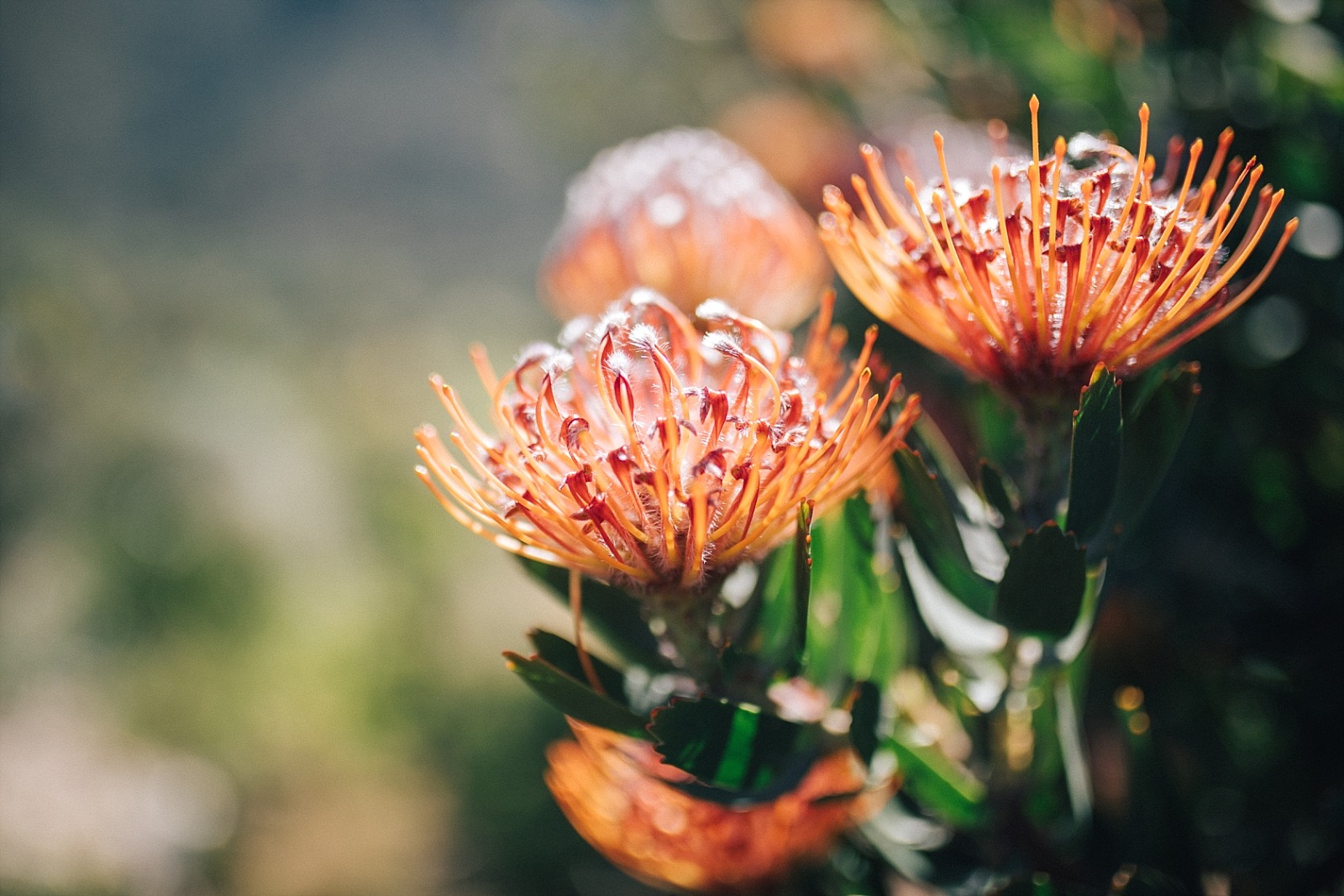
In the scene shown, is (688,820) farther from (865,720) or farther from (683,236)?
(683,236)

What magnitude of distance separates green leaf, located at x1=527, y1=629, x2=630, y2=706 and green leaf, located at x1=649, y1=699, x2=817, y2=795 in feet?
0.14

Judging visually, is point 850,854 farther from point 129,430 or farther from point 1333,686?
point 129,430

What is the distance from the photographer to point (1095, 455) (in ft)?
0.89

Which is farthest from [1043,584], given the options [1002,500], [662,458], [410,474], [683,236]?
[410,474]

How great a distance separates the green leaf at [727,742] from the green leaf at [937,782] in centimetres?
6

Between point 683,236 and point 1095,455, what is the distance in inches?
11.2

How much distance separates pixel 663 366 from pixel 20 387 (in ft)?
6.56

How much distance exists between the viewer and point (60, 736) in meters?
1.20

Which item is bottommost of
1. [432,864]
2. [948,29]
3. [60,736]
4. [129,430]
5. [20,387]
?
[432,864]

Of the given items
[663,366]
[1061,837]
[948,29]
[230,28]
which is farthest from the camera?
[230,28]

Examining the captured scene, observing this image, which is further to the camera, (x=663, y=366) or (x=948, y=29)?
(x=948, y=29)

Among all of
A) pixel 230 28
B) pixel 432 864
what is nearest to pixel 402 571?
pixel 432 864

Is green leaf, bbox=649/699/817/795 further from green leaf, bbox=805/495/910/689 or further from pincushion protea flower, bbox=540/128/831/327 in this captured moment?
pincushion protea flower, bbox=540/128/831/327

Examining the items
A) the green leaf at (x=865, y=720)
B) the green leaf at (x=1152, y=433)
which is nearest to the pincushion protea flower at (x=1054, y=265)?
the green leaf at (x=1152, y=433)
